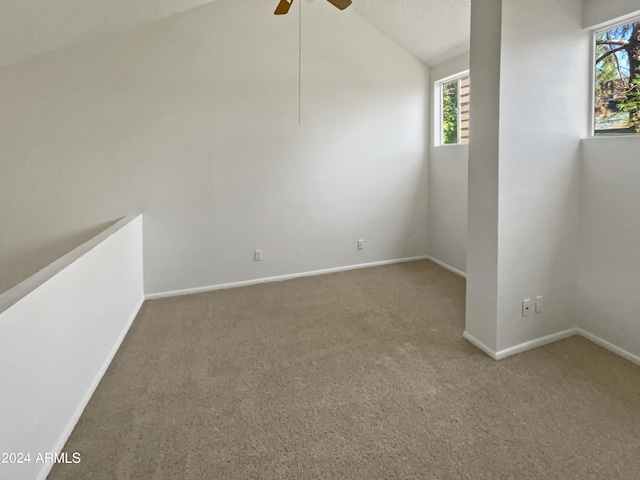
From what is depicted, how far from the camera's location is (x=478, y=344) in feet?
8.32

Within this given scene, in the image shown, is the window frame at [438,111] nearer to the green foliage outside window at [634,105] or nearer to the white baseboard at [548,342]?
the green foliage outside window at [634,105]

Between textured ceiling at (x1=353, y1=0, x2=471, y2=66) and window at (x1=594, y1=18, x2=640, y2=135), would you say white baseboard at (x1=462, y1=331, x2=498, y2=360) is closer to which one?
window at (x1=594, y1=18, x2=640, y2=135)

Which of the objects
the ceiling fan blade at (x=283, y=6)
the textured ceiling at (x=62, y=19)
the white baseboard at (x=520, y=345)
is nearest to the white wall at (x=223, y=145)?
the textured ceiling at (x=62, y=19)

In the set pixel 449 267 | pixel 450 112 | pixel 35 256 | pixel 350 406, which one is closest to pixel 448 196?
pixel 449 267

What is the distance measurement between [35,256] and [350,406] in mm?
3165

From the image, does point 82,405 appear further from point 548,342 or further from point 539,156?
point 539,156

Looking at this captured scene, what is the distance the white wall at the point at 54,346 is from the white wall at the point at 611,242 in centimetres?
329

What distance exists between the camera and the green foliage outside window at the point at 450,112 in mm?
4320

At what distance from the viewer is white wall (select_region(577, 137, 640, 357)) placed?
2.30m

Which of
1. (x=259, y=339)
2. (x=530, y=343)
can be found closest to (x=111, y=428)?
(x=259, y=339)

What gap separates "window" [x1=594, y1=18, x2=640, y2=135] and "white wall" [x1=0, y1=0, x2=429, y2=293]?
2.21 meters

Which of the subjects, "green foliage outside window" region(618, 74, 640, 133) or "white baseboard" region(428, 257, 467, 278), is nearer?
"green foliage outside window" region(618, 74, 640, 133)

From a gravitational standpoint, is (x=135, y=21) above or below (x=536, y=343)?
above

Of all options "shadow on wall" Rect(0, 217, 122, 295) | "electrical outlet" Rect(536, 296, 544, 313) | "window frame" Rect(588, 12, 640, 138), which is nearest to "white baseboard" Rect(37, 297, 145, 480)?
"shadow on wall" Rect(0, 217, 122, 295)
